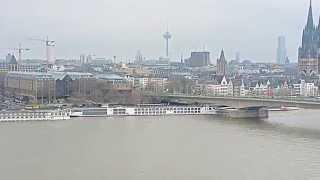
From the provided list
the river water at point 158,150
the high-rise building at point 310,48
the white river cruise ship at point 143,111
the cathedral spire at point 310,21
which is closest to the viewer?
the river water at point 158,150

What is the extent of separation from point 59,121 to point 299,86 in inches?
550

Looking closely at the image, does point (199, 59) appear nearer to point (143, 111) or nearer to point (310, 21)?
point (310, 21)

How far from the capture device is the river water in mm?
6770

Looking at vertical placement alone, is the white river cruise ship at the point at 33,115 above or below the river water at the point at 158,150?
above

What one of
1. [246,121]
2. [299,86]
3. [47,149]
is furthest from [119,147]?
[299,86]

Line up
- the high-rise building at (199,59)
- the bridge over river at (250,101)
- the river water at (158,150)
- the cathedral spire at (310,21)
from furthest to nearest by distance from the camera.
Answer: the high-rise building at (199,59) → the cathedral spire at (310,21) → the bridge over river at (250,101) → the river water at (158,150)

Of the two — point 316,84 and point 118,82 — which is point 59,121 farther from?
point 316,84

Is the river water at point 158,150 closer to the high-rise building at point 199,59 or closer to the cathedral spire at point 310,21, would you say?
the cathedral spire at point 310,21

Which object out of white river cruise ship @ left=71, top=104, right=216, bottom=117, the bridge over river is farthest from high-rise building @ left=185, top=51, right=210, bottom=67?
white river cruise ship @ left=71, top=104, right=216, bottom=117

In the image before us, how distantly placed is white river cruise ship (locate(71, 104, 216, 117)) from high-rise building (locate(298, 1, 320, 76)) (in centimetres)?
1815

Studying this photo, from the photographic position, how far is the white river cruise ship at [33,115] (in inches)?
475

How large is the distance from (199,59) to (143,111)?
33.1 metres

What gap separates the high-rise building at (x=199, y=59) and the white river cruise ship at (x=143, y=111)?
30.9 m

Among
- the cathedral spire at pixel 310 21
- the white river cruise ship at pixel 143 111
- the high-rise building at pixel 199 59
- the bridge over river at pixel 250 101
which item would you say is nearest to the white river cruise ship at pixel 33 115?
the white river cruise ship at pixel 143 111
